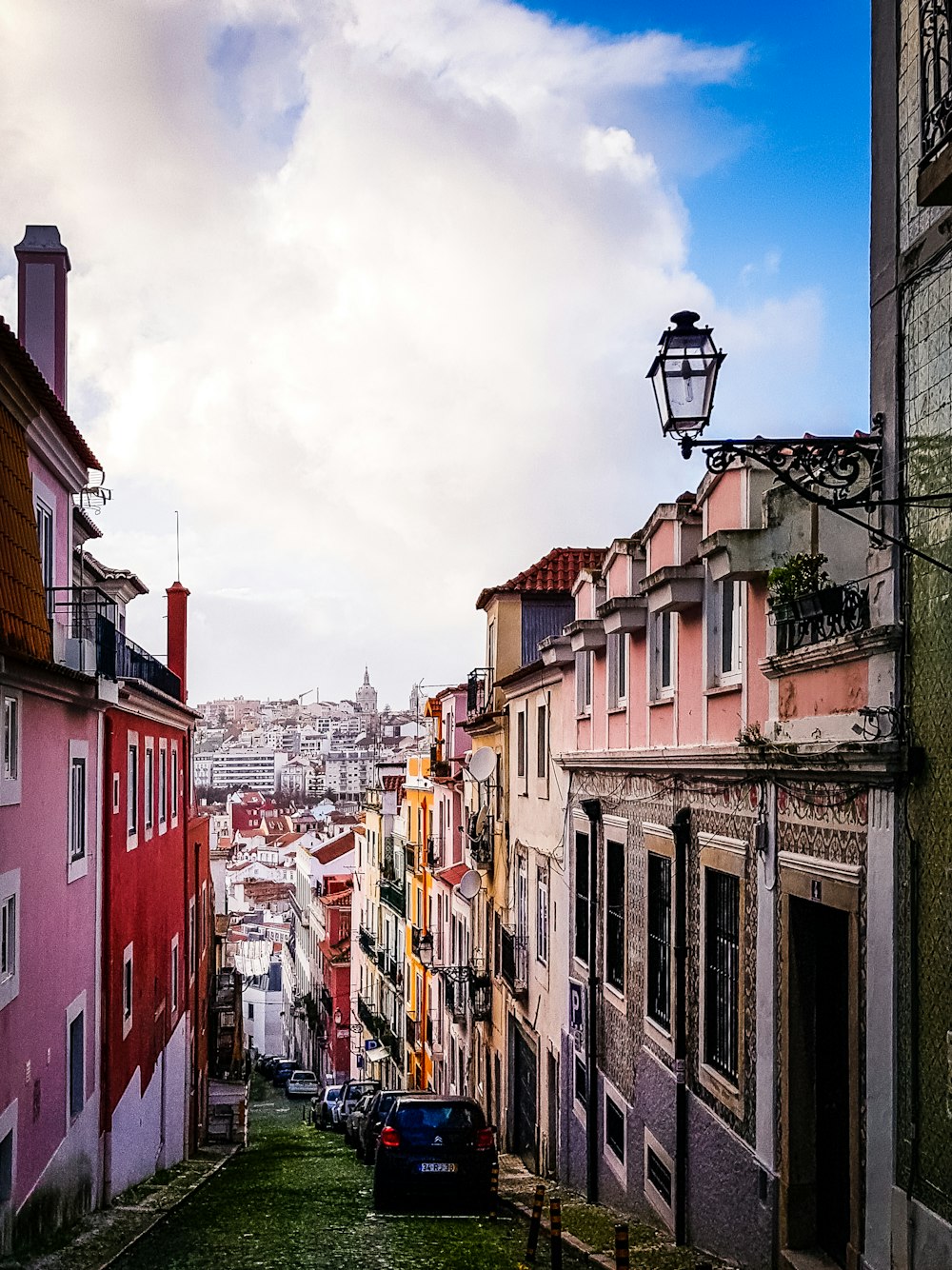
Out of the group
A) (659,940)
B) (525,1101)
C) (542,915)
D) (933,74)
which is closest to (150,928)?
(542,915)

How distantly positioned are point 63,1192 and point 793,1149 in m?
8.89

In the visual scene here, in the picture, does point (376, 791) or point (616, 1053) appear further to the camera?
point (376, 791)

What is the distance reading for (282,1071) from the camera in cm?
6919

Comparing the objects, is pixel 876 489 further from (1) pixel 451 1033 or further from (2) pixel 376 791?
(2) pixel 376 791

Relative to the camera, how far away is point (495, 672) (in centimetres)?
2814

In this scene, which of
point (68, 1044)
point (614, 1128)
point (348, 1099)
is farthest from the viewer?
point (348, 1099)

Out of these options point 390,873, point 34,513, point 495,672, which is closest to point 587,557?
point 495,672

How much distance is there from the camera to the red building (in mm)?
18047

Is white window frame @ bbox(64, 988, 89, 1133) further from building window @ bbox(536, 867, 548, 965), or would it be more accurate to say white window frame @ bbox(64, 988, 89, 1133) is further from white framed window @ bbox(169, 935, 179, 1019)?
white framed window @ bbox(169, 935, 179, 1019)

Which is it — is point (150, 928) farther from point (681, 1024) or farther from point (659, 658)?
point (681, 1024)

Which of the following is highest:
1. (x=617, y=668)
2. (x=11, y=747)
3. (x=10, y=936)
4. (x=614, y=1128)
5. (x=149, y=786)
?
(x=617, y=668)

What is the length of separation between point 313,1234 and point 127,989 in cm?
650

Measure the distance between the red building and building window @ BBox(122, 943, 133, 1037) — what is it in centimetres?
3

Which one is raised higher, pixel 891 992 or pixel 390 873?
pixel 891 992
